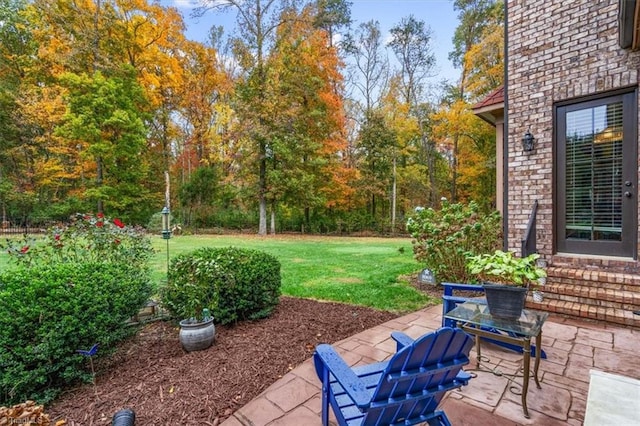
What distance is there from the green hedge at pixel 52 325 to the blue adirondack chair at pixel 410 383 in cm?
187

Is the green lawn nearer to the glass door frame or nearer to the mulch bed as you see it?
the mulch bed

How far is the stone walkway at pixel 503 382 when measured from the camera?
1.87 meters

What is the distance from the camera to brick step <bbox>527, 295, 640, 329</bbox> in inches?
132

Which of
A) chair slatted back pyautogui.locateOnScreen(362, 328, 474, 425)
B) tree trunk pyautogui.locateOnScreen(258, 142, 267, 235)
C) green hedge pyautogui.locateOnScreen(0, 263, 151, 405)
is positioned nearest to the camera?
chair slatted back pyautogui.locateOnScreen(362, 328, 474, 425)

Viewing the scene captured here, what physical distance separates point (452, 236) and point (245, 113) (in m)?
12.2

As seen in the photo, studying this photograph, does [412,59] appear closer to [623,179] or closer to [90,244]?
[623,179]

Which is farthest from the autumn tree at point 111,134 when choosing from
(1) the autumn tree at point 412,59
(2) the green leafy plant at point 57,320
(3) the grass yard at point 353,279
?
(2) the green leafy plant at point 57,320

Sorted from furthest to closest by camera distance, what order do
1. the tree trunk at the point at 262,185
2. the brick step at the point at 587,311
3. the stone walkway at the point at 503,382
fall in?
the tree trunk at the point at 262,185
the brick step at the point at 587,311
the stone walkway at the point at 503,382

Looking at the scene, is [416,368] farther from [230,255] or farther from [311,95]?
[311,95]

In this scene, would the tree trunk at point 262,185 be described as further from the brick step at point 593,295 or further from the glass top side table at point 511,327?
the glass top side table at point 511,327

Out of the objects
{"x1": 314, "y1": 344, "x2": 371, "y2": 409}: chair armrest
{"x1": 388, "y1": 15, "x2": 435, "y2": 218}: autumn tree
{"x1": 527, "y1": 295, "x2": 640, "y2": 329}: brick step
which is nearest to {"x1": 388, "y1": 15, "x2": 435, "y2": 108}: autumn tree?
{"x1": 388, "y1": 15, "x2": 435, "y2": 218}: autumn tree

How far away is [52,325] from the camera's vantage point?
2115 mm

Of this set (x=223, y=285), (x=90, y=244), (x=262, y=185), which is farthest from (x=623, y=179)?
(x=262, y=185)

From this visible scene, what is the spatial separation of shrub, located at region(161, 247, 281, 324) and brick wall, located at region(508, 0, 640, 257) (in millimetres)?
3822
